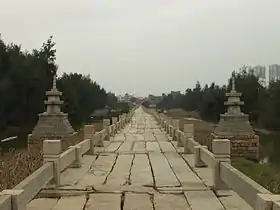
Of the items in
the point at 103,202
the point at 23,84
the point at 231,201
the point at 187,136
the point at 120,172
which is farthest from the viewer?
the point at 23,84

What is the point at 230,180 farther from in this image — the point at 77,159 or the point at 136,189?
the point at 77,159

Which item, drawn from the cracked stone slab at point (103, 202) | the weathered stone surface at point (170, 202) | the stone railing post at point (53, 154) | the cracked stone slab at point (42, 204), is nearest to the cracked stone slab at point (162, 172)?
the weathered stone surface at point (170, 202)

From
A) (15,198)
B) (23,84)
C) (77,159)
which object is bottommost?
(77,159)

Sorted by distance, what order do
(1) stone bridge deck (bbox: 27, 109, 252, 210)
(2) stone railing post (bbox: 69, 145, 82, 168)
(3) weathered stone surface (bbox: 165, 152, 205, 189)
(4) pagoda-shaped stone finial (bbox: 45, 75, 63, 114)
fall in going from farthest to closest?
(4) pagoda-shaped stone finial (bbox: 45, 75, 63, 114), (2) stone railing post (bbox: 69, 145, 82, 168), (3) weathered stone surface (bbox: 165, 152, 205, 189), (1) stone bridge deck (bbox: 27, 109, 252, 210)

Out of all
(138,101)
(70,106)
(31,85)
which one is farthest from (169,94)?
(31,85)

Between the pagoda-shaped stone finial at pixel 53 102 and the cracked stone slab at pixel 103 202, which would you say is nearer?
the cracked stone slab at pixel 103 202

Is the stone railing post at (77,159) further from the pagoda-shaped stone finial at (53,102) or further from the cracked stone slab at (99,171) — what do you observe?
the pagoda-shaped stone finial at (53,102)

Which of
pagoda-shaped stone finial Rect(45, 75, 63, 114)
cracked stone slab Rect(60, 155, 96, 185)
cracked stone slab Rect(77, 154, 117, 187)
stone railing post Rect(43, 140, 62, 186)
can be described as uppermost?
pagoda-shaped stone finial Rect(45, 75, 63, 114)

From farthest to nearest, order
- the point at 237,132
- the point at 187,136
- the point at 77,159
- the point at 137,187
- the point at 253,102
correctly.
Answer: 1. the point at 253,102
2. the point at 237,132
3. the point at 187,136
4. the point at 77,159
5. the point at 137,187

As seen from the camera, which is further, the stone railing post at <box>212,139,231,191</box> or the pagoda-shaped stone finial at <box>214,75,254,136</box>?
the pagoda-shaped stone finial at <box>214,75,254,136</box>

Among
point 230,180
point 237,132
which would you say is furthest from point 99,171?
point 237,132

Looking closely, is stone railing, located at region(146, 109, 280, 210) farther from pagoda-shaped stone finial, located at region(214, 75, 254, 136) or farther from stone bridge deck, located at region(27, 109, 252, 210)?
pagoda-shaped stone finial, located at region(214, 75, 254, 136)

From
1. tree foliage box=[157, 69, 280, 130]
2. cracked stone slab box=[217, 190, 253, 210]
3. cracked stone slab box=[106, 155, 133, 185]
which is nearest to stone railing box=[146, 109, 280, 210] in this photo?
cracked stone slab box=[217, 190, 253, 210]

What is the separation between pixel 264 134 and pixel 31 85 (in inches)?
909
